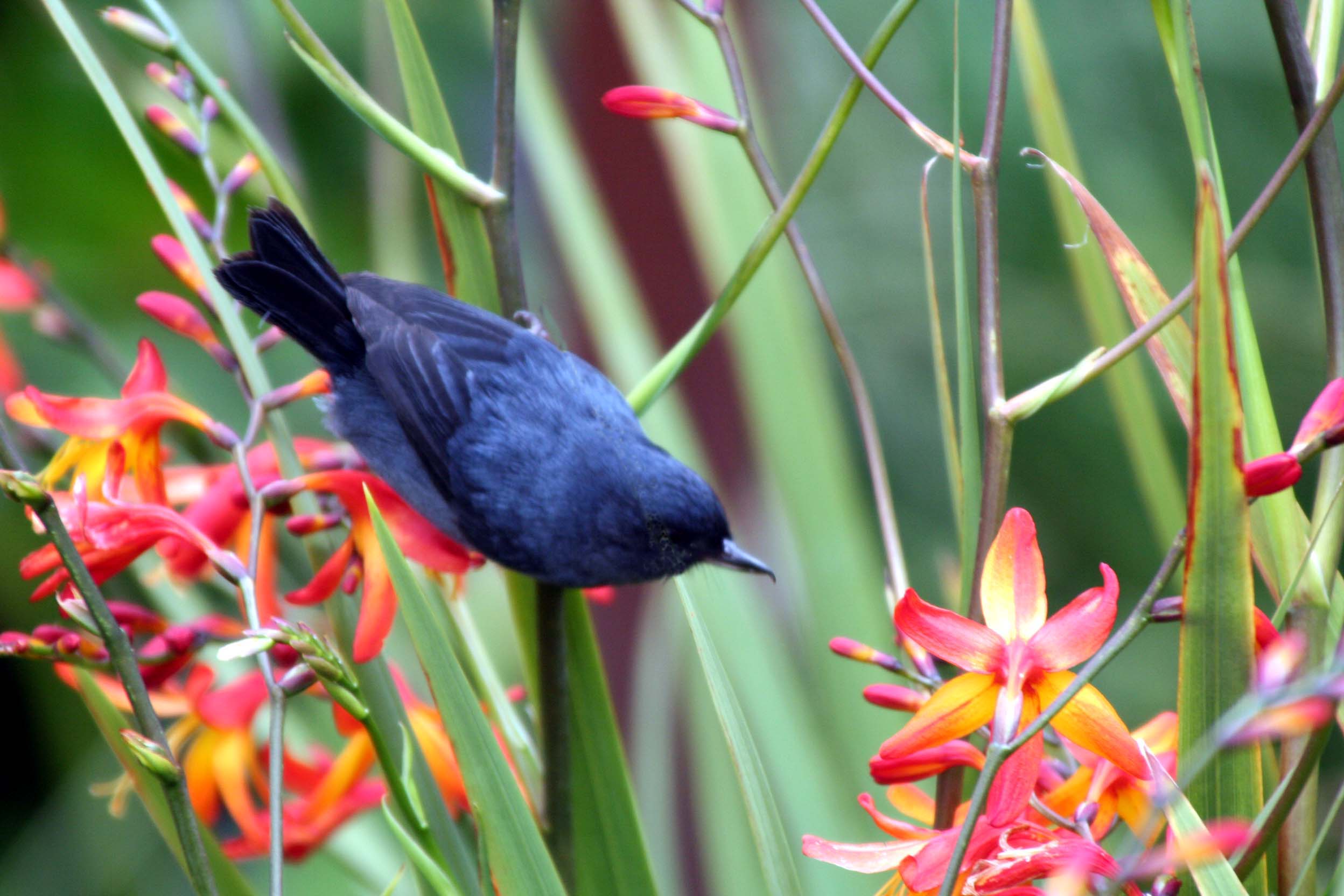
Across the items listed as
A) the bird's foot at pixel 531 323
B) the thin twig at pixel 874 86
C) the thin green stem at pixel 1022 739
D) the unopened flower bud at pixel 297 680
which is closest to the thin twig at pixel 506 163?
the bird's foot at pixel 531 323

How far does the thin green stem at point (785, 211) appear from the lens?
1.66ft

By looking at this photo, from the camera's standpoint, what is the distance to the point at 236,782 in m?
0.58

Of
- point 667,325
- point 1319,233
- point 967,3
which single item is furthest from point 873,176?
point 1319,233

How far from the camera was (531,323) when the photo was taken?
0.83m

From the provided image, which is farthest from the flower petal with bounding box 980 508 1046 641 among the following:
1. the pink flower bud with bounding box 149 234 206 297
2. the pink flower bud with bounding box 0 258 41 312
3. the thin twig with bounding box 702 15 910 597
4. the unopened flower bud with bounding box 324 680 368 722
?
the pink flower bud with bounding box 0 258 41 312

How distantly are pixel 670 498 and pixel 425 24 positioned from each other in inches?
56.6

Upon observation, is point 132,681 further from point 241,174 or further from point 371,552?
point 241,174

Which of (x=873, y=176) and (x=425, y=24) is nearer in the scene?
(x=425, y=24)

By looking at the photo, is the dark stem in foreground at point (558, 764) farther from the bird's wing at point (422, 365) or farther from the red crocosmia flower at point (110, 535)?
the bird's wing at point (422, 365)

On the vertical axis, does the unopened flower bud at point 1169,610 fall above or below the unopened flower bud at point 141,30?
below

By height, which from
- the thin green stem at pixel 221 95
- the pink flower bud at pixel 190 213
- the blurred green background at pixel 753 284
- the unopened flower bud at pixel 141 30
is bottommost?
the blurred green background at pixel 753 284

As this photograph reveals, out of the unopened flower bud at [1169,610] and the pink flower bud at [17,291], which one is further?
the pink flower bud at [17,291]

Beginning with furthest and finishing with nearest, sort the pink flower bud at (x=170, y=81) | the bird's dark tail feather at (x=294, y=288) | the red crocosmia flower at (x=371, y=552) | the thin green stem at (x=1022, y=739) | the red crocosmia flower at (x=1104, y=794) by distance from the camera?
the bird's dark tail feather at (x=294, y=288) < the pink flower bud at (x=170, y=81) < the red crocosmia flower at (x=371, y=552) < the red crocosmia flower at (x=1104, y=794) < the thin green stem at (x=1022, y=739)

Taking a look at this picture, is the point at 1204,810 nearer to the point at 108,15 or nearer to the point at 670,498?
the point at 670,498
